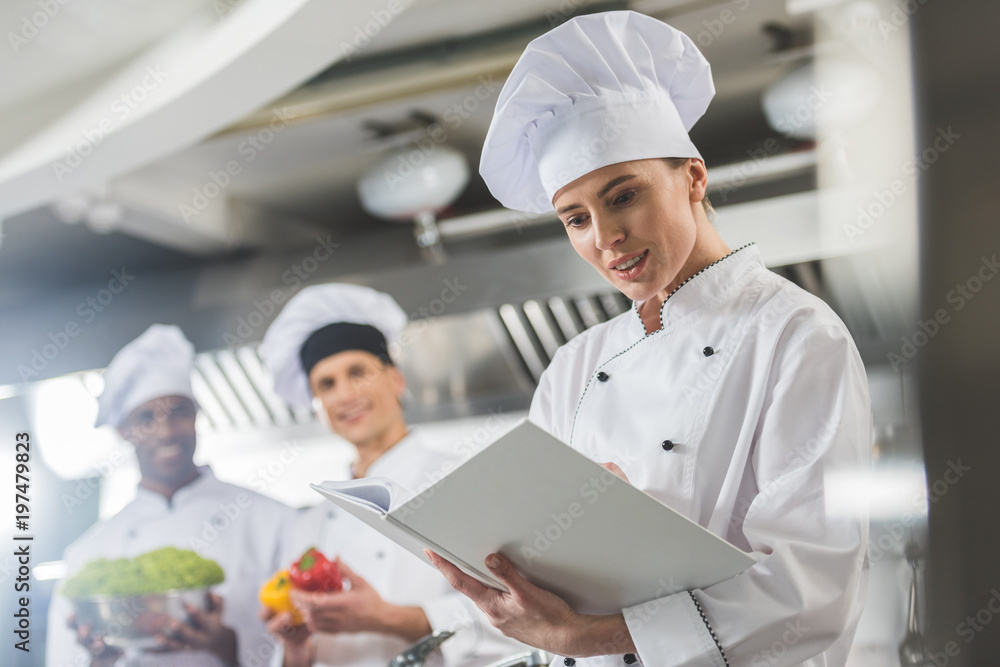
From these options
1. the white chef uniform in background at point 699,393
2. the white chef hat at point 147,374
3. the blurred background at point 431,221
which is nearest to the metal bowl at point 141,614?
the blurred background at point 431,221

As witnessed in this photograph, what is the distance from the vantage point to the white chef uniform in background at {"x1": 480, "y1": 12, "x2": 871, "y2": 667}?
3.20ft

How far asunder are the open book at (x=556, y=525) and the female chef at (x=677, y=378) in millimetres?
25

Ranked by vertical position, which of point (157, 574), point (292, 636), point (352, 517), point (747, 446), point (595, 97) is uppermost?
point (595, 97)

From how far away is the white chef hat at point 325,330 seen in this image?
267 centimetres

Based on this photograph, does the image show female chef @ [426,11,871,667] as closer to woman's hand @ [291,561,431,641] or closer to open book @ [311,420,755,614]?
open book @ [311,420,755,614]

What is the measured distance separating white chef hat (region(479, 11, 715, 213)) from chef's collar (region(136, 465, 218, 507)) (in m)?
1.98

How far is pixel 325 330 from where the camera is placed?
8.87 feet

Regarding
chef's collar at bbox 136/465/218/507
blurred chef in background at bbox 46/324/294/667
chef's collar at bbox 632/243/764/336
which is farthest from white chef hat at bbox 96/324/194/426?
chef's collar at bbox 632/243/764/336

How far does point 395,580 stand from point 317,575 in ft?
→ 0.75

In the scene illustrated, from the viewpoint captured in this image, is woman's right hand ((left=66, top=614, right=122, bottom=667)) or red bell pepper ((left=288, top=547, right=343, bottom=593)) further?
woman's right hand ((left=66, top=614, right=122, bottom=667))

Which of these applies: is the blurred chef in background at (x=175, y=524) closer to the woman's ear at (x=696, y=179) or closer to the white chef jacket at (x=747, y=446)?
the white chef jacket at (x=747, y=446)

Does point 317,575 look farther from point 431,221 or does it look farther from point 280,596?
point 431,221

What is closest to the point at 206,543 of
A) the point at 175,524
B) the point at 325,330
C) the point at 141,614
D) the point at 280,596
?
the point at 175,524

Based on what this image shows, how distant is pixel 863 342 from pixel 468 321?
1.11m
